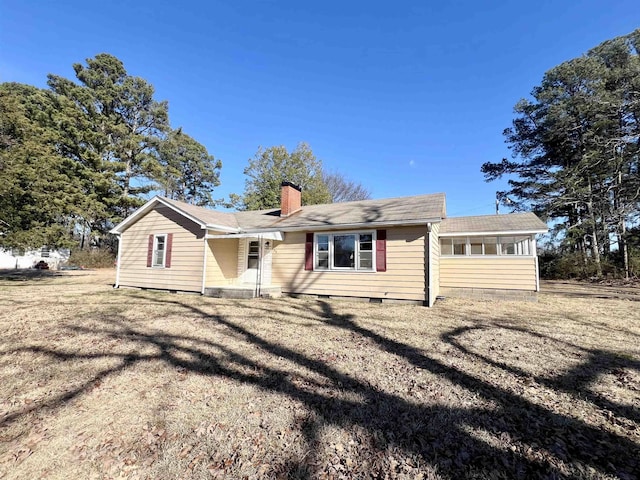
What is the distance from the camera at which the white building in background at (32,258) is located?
75.7 ft

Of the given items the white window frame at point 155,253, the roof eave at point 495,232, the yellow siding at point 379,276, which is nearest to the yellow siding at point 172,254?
the white window frame at point 155,253

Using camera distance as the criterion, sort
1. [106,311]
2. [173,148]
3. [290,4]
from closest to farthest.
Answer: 1. [106,311]
2. [290,4]
3. [173,148]

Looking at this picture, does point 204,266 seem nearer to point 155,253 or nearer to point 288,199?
point 155,253

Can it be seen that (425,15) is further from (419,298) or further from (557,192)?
(557,192)

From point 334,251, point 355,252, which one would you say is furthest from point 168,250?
point 355,252

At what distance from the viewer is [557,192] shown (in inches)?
847

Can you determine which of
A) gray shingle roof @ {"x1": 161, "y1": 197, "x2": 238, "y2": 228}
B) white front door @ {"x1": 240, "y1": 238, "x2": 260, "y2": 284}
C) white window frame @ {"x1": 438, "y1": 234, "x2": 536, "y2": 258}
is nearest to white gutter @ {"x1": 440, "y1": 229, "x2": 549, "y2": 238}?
white window frame @ {"x1": 438, "y1": 234, "x2": 536, "y2": 258}

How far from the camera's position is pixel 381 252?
9.63m

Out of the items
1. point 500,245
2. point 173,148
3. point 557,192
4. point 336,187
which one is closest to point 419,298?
point 500,245

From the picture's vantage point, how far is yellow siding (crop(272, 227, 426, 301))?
9219 mm

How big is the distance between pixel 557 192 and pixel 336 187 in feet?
63.9

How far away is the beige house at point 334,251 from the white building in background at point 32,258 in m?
17.2

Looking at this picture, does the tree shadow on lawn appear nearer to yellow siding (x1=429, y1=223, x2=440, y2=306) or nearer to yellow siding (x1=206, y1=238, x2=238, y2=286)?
yellow siding (x1=429, y1=223, x2=440, y2=306)

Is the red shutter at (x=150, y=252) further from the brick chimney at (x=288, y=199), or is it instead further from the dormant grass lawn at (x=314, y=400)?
the dormant grass lawn at (x=314, y=400)
